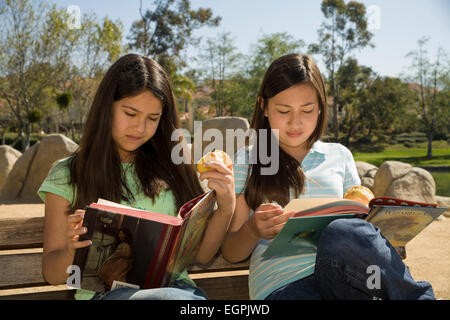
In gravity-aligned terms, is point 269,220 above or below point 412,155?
above

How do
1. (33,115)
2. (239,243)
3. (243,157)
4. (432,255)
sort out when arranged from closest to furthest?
(239,243) → (243,157) → (432,255) → (33,115)

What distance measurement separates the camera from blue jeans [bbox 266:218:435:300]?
1.51 metres

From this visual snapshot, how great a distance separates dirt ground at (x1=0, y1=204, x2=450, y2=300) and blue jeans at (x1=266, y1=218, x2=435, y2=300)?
3143mm

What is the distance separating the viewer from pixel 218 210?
198cm

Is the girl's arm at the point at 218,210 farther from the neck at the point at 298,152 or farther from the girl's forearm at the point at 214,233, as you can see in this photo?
the neck at the point at 298,152

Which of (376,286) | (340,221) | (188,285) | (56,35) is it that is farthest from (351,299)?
(56,35)

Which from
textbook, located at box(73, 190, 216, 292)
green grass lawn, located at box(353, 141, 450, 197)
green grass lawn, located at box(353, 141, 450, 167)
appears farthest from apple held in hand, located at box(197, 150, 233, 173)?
green grass lawn, located at box(353, 141, 450, 167)

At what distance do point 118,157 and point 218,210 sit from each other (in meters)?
0.61

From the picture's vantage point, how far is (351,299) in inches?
62.6

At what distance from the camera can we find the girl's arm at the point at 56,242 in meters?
1.74

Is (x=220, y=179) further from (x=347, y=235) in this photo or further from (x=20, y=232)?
(x=20, y=232)

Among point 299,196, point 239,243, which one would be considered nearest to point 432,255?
point 299,196
